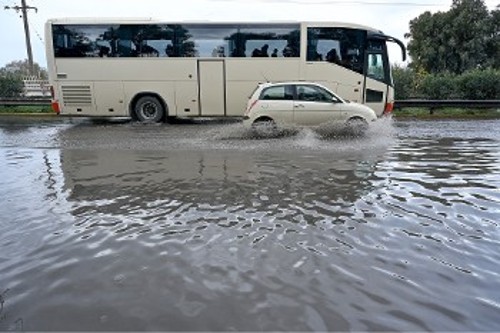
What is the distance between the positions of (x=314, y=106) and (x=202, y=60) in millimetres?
5129

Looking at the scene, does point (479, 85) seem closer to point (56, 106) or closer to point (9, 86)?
point (56, 106)

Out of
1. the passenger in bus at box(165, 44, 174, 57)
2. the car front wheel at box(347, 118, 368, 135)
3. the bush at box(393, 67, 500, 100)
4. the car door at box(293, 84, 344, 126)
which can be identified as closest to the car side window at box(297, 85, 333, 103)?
the car door at box(293, 84, 344, 126)

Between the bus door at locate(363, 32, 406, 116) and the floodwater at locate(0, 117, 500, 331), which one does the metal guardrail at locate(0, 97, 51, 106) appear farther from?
the bus door at locate(363, 32, 406, 116)

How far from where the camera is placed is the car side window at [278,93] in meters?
12.8

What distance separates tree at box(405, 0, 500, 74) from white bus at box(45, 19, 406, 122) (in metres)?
22.8

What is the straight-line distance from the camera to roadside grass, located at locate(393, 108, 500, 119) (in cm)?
1916

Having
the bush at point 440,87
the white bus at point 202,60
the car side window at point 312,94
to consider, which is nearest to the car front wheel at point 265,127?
the car side window at point 312,94

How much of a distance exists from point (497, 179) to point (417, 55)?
33886 millimetres

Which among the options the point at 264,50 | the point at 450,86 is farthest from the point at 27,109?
the point at 450,86

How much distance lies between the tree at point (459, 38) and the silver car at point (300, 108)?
26.0 metres

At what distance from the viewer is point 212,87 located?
16000 mm

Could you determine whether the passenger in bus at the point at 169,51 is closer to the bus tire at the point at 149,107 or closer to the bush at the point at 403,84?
the bus tire at the point at 149,107

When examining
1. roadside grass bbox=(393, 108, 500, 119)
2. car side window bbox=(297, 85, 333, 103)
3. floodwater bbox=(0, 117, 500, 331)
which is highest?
car side window bbox=(297, 85, 333, 103)

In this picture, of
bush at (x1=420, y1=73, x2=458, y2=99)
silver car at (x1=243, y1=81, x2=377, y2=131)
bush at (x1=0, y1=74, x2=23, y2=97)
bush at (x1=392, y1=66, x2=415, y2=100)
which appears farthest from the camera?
bush at (x1=0, y1=74, x2=23, y2=97)
